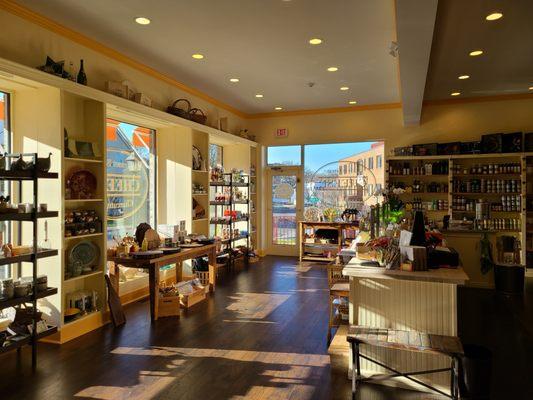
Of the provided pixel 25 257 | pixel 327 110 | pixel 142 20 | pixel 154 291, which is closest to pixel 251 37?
pixel 142 20

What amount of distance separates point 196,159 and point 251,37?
250cm

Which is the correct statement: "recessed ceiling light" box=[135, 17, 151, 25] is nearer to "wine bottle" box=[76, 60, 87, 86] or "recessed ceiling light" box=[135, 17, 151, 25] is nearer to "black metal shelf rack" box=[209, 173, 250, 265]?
"wine bottle" box=[76, 60, 87, 86]

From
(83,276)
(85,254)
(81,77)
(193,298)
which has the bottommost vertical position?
(193,298)

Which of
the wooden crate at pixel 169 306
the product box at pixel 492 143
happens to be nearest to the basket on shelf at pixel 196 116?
the wooden crate at pixel 169 306

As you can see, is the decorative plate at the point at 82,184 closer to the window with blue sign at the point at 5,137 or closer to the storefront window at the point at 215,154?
the window with blue sign at the point at 5,137

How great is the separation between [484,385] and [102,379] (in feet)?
9.09

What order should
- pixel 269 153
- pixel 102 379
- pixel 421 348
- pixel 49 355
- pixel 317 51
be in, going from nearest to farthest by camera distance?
1. pixel 421 348
2. pixel 102 379
3. pixel 49 355
4. pixel 317 51
5. pixel 269 153

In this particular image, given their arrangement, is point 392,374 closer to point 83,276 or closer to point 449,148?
point 83,276

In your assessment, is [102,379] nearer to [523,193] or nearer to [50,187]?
[50,187]

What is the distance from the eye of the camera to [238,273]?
710 cm

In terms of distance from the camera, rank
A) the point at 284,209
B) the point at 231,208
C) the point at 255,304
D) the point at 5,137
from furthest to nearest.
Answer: the point at 284,209
the point at 231,208
the point at 255,304
the point at 5,137

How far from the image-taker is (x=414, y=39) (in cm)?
353

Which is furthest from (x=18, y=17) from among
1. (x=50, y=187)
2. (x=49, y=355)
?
(x=49, y=355)

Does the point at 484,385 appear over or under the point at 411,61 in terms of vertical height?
under
